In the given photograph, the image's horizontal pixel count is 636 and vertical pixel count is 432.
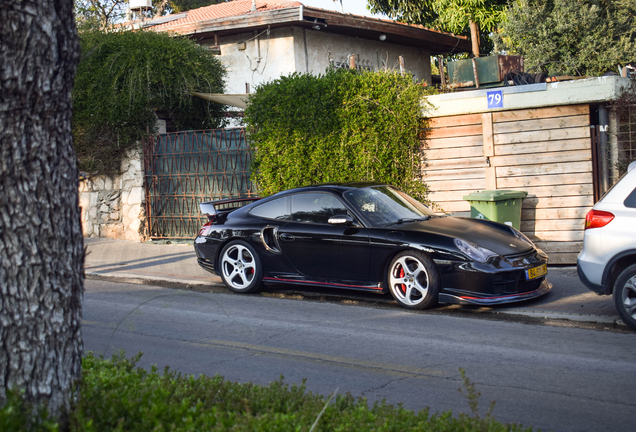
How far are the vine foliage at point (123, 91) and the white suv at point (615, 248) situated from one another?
34.8 feet

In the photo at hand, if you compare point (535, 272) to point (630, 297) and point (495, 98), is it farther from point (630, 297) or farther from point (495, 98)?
point (495, 98)

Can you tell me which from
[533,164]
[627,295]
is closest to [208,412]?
[627,295]

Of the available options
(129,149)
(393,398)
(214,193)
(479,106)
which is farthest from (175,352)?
(129,149)

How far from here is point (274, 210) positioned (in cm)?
861

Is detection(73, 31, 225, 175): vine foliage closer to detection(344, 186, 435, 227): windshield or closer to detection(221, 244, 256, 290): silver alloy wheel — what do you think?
detection(221, 244, 256, 290): silver alloy wheel

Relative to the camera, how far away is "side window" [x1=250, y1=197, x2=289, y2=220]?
8.51m

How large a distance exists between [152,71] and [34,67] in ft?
41.2

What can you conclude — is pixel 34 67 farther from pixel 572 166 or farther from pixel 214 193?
pixel 214 193

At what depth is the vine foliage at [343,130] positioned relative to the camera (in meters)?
11.3

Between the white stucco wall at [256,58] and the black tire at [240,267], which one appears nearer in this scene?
the black tire at [240,267]

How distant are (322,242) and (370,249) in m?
0.70

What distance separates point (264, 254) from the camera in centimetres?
848

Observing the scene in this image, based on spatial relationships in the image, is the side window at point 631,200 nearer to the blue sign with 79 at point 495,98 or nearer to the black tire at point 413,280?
the black tire at point 413,280

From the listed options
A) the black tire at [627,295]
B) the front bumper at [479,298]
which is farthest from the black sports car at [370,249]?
the black tire at [627,295]
